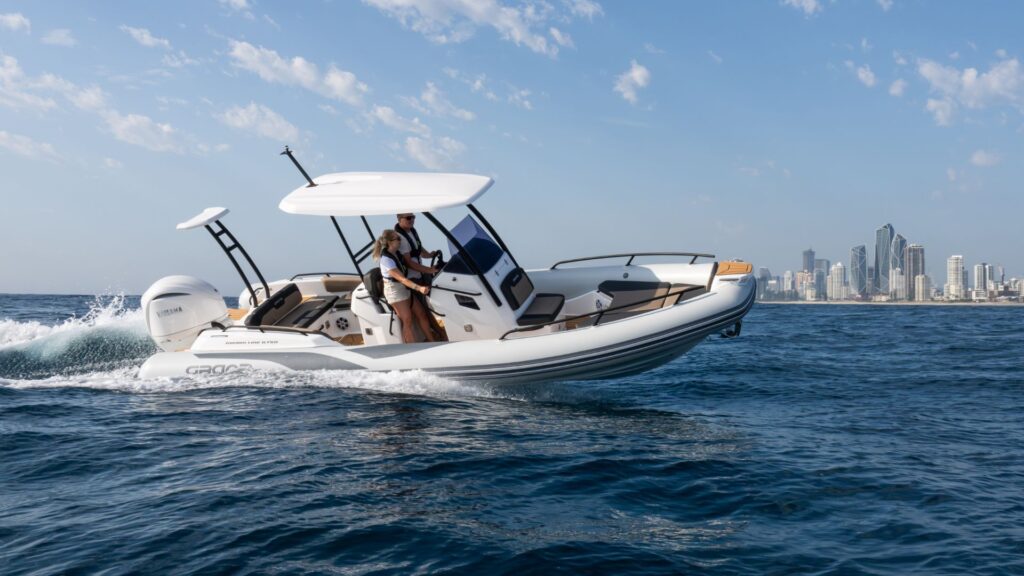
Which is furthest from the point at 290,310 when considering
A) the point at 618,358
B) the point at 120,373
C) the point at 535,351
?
the point at 618,358

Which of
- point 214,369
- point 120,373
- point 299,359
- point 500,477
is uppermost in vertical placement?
point 299,359

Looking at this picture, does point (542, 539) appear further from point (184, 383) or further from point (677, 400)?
point (184, 383)

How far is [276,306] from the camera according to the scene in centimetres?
1008

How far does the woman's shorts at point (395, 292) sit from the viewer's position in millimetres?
8664

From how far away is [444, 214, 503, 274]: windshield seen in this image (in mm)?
8555

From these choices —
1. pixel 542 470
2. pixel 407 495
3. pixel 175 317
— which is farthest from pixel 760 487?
pixel 175 317

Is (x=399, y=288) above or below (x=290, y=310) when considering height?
above

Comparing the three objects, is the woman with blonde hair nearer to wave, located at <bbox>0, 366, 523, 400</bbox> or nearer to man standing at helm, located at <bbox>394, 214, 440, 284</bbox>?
man standing at helm, located at <bbox>394, 214, 440, 284</bbox>

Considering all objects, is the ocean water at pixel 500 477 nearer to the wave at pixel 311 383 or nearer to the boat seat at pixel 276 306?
the wave at pixel 311 383

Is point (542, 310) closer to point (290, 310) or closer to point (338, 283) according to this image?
point (290, 310)

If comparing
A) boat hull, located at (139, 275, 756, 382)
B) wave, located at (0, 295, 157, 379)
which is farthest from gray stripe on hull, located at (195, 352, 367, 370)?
wave, located at (0, 295, 157, 379)

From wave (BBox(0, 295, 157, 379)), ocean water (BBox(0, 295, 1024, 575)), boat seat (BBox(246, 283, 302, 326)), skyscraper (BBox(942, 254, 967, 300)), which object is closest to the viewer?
ocean water (BBox(0, 295, 1024, 575))

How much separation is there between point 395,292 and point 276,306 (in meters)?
2.30

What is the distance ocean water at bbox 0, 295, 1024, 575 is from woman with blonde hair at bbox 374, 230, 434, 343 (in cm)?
64
